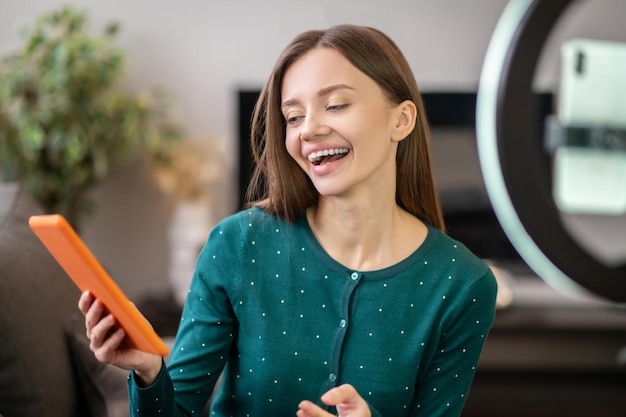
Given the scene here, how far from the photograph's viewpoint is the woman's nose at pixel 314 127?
969 millimetres

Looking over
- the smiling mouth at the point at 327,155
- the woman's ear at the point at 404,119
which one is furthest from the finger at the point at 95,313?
the woman's ear at the point at 404,119

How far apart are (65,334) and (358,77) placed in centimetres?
66

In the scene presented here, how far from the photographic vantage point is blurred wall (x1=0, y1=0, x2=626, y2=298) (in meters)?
2.94

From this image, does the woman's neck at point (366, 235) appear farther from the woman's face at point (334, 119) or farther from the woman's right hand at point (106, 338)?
the woman's right hand at point (106, 338)

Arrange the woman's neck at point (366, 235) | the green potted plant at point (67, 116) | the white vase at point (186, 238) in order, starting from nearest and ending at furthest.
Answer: the woman's neck at point (366, 235)
the green potted plant at point (67, 116)
the white vase at point (186, 238)

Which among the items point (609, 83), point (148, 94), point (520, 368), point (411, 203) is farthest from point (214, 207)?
point (411, 203)

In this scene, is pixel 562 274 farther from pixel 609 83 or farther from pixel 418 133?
pixel 609 83

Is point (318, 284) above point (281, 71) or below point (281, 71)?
below

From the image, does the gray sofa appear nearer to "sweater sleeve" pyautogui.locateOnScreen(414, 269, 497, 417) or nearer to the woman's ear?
"sweater sleeve" pyautogui.locateOnScreen(414, 269, 497, 417)

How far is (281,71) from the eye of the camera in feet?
3.33

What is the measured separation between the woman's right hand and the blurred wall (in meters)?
2.04

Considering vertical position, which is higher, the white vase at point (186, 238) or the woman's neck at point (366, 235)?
the woman's neck at point (366, 235)

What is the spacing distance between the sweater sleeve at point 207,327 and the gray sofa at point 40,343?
0.23m

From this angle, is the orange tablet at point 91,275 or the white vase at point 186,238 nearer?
the orange tablet at point 91,275
